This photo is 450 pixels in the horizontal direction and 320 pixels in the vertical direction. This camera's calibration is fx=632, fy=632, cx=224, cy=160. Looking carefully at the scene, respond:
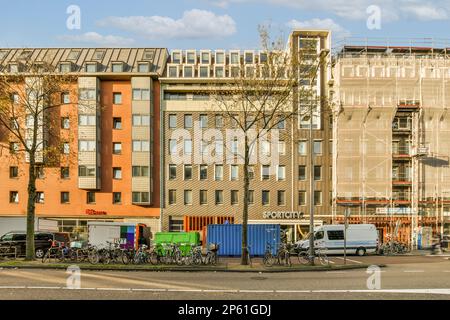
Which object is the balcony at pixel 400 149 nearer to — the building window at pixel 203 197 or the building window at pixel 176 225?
the building window at pixel 203 197

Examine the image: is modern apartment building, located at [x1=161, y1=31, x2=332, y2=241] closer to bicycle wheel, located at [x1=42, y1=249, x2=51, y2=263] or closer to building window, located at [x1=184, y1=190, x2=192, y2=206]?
building window, located at [x1=184, y1=190, x2=192, y2=206]

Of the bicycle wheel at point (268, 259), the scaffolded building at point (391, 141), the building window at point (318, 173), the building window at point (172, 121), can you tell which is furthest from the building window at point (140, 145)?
the bicycle wheel at point (268, 259)

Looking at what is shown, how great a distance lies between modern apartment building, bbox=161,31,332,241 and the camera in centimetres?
6406

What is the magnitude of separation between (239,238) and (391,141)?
75.6ft

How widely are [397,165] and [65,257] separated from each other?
38.2 meters

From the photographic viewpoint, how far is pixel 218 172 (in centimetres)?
6550

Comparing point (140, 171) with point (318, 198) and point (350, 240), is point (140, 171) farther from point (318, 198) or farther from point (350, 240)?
point (350, 240)

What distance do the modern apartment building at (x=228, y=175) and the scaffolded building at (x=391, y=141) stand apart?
10.1 ft

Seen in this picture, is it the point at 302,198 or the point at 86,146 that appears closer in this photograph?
the point at 86,146

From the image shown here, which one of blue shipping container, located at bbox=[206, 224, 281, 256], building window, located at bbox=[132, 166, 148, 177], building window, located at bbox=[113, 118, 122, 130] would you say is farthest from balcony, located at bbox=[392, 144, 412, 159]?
building window, located at bbox=[113, 118, 122, 130]

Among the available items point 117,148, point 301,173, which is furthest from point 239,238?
point 117,148

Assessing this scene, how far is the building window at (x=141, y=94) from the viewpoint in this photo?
2559 inches
